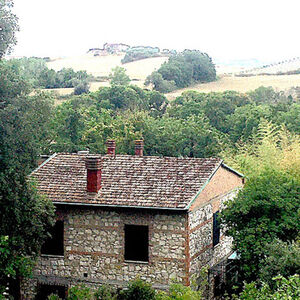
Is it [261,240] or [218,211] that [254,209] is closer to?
[261,240]

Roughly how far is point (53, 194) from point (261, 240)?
811 centimetres

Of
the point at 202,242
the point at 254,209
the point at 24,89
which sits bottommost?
the point at 202,242

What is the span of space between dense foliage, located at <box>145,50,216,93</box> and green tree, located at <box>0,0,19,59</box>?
62.2 m

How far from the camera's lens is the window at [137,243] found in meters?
19.5

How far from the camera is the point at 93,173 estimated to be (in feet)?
66.5

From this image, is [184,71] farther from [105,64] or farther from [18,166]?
[18,166]

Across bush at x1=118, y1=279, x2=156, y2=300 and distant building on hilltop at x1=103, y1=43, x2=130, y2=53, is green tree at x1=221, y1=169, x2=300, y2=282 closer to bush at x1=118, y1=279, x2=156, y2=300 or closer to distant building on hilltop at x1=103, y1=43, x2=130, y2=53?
bush at x1=118, y1=279, x2=156, y2=300

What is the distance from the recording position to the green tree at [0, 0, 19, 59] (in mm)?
17422

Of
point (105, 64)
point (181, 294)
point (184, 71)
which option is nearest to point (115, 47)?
point (105, 64)

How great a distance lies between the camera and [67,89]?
260 ft

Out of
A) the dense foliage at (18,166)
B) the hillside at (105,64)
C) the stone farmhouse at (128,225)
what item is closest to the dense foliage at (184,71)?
the hillside at (105,64)

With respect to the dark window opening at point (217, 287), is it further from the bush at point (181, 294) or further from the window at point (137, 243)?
the bush at point (181, 294)

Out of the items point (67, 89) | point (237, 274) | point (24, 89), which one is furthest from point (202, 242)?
point (67, 89)

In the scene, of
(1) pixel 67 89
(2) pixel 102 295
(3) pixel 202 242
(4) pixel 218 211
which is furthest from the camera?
(1) pixel 67 89
